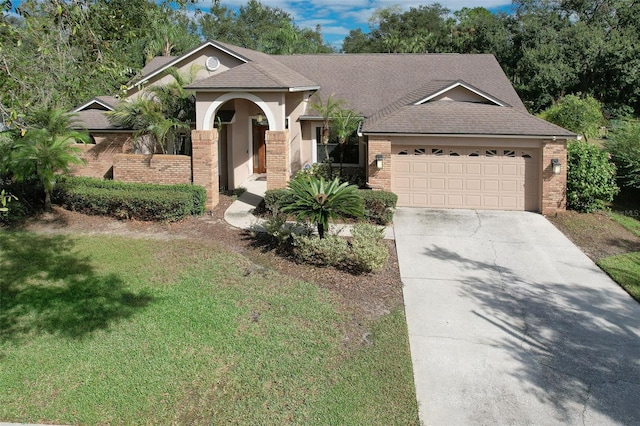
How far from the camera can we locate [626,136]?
1672 centimetres

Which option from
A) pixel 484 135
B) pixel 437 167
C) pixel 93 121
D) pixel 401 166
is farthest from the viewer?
pixel 93 121

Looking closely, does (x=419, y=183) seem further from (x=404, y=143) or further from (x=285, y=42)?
(x=285, y=42)

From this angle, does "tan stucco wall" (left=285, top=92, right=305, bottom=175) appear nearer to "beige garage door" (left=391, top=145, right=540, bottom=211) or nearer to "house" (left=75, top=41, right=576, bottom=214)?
"house" (left=75, top=41, right=576, bottom=214)

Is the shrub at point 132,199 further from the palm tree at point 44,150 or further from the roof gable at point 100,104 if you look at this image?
the roof gable at point 100,104

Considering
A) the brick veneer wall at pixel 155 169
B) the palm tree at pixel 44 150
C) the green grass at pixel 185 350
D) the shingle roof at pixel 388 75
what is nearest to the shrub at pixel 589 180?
the shingle roof at pixel 388 75

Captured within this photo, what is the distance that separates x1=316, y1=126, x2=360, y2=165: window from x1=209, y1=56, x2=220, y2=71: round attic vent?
13.6 ft

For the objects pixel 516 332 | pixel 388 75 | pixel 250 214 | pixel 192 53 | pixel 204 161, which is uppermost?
pixel 192 53

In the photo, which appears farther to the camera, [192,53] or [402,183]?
[192,53]

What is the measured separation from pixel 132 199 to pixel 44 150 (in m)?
2.56

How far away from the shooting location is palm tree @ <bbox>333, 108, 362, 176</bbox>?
54.7 feet

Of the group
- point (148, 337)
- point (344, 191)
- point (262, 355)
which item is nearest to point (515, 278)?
point (344, 191)

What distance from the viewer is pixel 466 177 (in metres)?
15.9

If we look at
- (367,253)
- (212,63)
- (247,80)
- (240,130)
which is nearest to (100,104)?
(212,63)

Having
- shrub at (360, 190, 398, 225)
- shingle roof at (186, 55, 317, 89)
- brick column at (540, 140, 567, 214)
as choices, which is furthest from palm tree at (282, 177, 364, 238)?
brick column at (540, 140, 567, 214)
